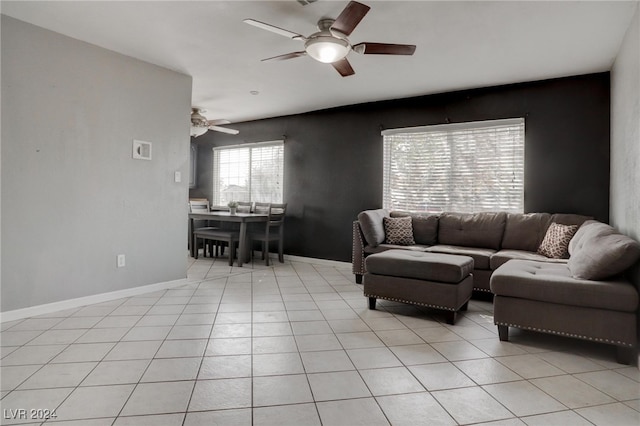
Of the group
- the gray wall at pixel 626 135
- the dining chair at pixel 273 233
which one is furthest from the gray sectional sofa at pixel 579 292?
the dining chair at pixel 273 233

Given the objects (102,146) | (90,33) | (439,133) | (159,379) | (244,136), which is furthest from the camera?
(244,136)

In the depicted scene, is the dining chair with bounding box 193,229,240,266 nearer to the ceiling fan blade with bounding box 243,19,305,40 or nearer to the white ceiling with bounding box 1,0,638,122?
the white ceiling with bounding box 1,0,638,122

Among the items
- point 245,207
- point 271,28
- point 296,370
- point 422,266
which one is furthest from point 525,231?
point 245,207

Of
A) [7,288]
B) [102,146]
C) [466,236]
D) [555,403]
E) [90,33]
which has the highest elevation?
[90,33]

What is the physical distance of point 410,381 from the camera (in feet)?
6.34

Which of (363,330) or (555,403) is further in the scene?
(363,330)

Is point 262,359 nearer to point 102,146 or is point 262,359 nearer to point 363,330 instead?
point 363,330

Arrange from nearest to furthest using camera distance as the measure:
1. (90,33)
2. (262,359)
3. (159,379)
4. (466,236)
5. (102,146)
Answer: (159,379) → (262,359) → (90,33) → (102,146) → (466,236)

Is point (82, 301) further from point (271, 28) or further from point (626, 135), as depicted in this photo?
point (626, 135)

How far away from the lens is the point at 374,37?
3037 millimetres

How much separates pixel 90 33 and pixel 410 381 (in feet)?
12.3

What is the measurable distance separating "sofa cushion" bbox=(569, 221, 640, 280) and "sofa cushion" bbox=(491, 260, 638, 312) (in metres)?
0.06

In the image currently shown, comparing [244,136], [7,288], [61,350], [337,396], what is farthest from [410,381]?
[244,136]

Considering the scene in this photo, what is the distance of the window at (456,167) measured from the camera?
165 inches
